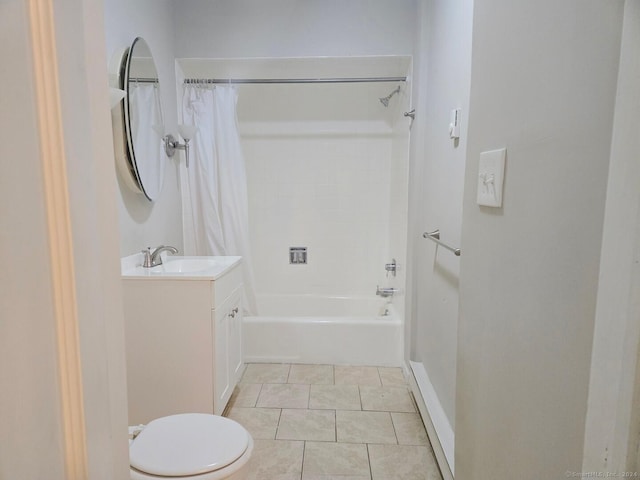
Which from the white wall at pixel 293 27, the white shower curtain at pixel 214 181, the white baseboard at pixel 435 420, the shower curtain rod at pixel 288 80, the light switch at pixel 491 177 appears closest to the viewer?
the light switch at pixel 491 177

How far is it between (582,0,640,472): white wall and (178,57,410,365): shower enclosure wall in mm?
2493

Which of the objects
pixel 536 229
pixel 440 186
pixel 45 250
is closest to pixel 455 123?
pixel 440 186

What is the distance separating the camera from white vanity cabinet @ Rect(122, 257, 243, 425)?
1.65 m

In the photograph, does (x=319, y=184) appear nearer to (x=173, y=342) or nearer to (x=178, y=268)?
(x=178, y=268)

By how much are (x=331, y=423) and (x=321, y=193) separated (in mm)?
1926

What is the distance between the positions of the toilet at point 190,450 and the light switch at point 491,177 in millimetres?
994

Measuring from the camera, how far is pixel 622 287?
0.43 metres

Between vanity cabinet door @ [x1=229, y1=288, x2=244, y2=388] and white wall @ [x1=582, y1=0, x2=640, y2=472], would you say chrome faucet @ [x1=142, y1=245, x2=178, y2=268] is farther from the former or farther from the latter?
white wall @ [x1=582, y1=0, x2=640, y2=472]

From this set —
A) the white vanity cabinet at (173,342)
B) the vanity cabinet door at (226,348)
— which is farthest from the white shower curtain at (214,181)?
the white vanity cabinet at (173,342)

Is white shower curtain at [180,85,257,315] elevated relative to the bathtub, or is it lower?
elevated

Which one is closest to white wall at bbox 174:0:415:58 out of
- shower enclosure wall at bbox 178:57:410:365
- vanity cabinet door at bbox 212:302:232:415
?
shower enclosure wall at bbox 178:57:410:365

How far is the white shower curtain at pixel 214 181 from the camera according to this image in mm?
2521

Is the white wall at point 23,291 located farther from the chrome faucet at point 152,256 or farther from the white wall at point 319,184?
the white wall at point 319,184

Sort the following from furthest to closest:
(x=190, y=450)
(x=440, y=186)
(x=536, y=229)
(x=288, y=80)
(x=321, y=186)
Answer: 1. (x=321, y=186)
2. (x=288, y=80)
3. (x=440, y=186)
4. (x=190, y=450)
5. (x=536, y=229)
